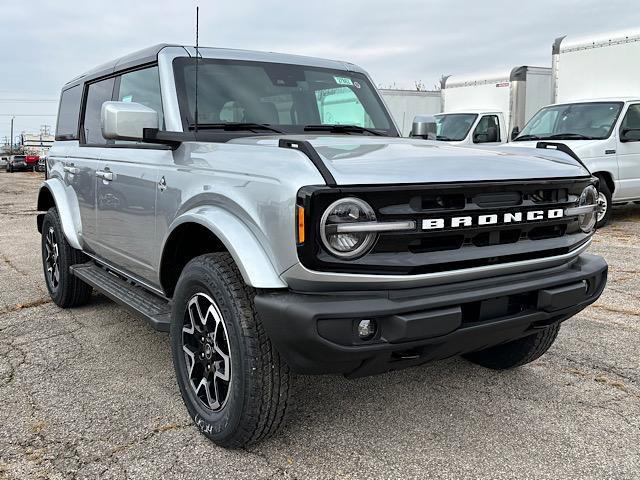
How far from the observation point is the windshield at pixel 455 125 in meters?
12.9

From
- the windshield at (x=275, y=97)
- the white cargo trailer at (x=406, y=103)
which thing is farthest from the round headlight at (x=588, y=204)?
the white cargo trailer at (x=406, y=103)

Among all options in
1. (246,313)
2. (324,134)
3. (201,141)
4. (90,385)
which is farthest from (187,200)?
(90,385)

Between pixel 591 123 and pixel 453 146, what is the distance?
7678mm

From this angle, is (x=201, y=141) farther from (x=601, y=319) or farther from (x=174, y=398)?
(x=601, y=319)

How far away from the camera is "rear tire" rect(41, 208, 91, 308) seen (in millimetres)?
4797

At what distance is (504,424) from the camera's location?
9.71 feet

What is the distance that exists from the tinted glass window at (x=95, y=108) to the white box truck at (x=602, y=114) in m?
6.21

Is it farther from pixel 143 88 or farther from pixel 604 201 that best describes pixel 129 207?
pixel 604 201

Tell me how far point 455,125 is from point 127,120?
Answer: 11064mm

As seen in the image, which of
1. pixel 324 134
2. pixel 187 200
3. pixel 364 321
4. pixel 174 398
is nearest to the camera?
pixel 364 321

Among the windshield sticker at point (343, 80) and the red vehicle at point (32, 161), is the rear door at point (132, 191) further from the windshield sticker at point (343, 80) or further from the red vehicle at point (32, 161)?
the red vehicle at point (32, 161)

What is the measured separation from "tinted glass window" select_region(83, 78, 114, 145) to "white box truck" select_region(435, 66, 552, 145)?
8.98 metres

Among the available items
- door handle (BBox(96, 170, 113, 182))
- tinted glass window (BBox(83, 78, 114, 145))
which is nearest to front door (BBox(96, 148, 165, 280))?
door handle (BBox(96, 170, 113, 182))

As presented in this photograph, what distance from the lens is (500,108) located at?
13141 mm
